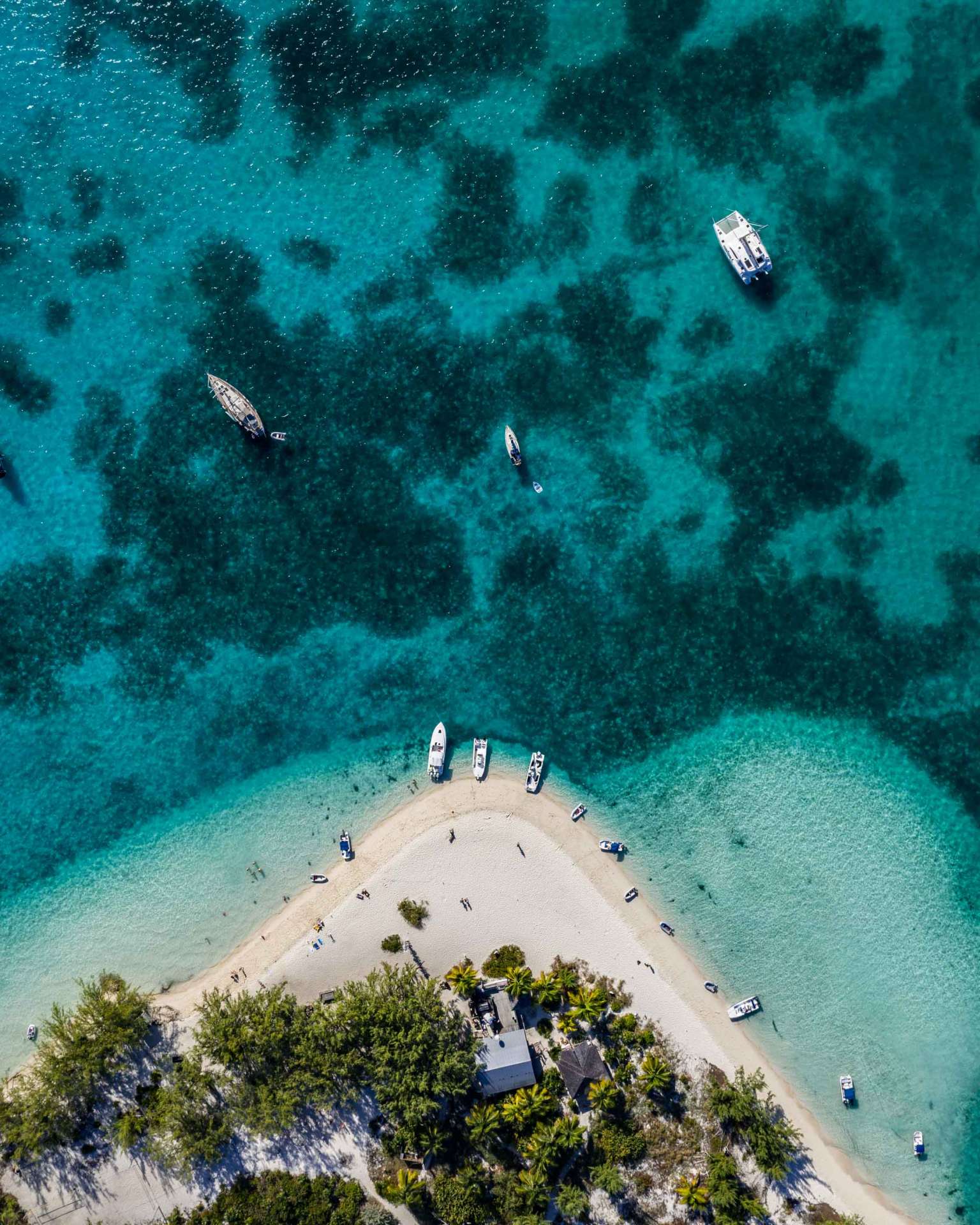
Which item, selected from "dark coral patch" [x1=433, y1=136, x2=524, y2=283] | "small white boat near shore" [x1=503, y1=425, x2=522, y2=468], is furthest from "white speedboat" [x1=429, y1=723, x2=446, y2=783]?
"dark coral patch" [x1=433, y1=136, x2=524, y2=283]

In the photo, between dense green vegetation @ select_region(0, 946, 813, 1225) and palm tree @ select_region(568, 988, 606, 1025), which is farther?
palm tree @ select_region(568, 988, 606, 1025)

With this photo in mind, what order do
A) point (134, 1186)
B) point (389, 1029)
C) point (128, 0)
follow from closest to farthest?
1. point (389, 1029)
2. point (134, 1186)
3. point (128, 0)

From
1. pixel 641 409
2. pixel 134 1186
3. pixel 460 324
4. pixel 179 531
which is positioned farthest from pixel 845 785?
pixel 134 1186

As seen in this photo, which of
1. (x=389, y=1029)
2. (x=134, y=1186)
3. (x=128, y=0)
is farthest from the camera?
(x=128, y=0)

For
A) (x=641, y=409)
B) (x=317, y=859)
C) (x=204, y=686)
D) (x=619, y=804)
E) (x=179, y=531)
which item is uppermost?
(x=179, y=531)

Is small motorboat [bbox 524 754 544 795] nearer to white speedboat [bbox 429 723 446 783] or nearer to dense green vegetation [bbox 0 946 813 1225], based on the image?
white speedboat [bbox 429 723 446 783]

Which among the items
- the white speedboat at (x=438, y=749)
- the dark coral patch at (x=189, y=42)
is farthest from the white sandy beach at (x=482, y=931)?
the dark coral patch at (x=189, y=42)

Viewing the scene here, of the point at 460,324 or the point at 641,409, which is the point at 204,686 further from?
the point at 641,409
